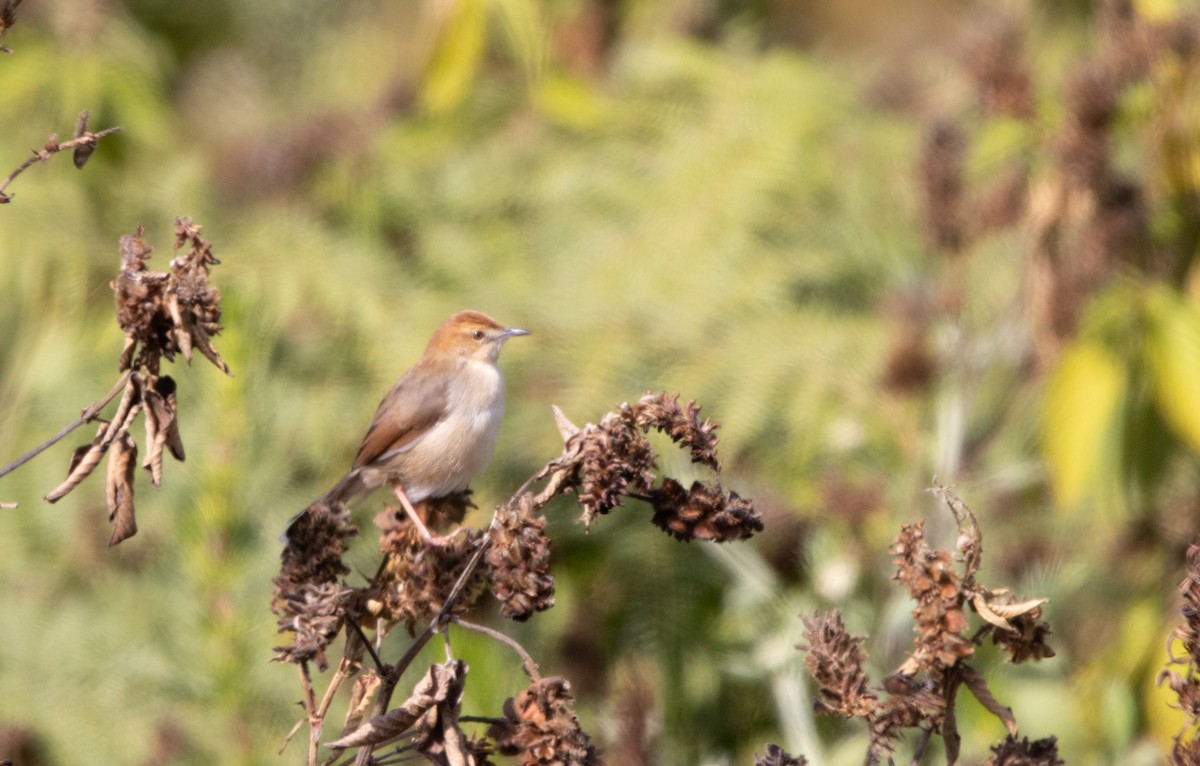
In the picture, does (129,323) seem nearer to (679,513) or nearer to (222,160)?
(679,513)

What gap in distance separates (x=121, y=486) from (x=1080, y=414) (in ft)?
10.0

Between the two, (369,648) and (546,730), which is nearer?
(546,730)

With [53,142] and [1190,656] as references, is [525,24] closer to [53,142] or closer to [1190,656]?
[53,142]

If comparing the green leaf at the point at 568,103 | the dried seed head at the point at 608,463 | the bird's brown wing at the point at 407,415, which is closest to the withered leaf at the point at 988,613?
the dried seed head at the point at 608,463

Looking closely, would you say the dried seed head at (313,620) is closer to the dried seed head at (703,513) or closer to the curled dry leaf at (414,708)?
the curled dry leaf at (414,708)

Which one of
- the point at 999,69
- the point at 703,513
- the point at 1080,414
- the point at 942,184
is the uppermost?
the point at 999,69

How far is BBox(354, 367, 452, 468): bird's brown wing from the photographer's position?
11.1 ft

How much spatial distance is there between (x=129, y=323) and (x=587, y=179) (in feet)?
14.2

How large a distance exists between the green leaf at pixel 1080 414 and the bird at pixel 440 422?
163cm

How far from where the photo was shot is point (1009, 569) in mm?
4734

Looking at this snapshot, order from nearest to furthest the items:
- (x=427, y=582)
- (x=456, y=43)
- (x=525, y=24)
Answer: (x=427, y=582)
(x=456, y=43)
(x=525, y=24)

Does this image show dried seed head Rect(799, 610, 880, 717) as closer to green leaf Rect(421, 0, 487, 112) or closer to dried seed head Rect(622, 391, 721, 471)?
dried seed head Rect(622, 391, 721, 471)

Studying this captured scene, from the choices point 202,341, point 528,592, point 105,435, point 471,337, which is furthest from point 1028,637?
point 471,337

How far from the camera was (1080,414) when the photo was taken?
412 centimetres
